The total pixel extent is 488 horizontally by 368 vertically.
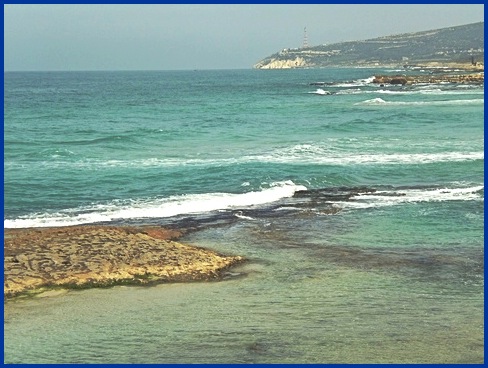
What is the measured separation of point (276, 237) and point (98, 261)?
4.04 meters

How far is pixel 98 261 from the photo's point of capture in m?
12.4

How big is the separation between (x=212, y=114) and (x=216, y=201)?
3099cm

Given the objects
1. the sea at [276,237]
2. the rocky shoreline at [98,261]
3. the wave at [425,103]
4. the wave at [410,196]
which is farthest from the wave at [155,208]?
the wave at [425,103]

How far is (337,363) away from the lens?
8.96 m

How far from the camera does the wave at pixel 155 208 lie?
17.2m

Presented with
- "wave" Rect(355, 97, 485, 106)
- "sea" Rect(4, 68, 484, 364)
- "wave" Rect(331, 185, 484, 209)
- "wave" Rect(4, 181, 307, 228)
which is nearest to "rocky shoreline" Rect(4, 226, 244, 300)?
"sea" Rect(4, 68, 484, 364)

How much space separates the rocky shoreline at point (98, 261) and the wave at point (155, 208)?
3.17 metres

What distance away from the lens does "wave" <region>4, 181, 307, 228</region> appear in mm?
17234

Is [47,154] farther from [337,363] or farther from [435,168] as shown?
[337,363]

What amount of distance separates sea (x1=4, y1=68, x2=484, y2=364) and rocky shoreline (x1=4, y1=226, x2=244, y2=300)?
0.32 m

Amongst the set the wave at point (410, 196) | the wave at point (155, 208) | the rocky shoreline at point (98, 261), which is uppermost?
the rocky shoreline at point (98, 261)

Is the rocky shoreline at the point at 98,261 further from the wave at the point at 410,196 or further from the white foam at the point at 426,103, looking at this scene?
the white foam at the point at 426,103

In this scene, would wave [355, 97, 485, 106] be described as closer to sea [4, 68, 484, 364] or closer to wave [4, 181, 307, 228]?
sea [4, 68, 484, 364]

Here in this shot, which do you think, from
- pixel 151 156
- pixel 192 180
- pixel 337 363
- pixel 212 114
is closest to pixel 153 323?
pixel 337 363
